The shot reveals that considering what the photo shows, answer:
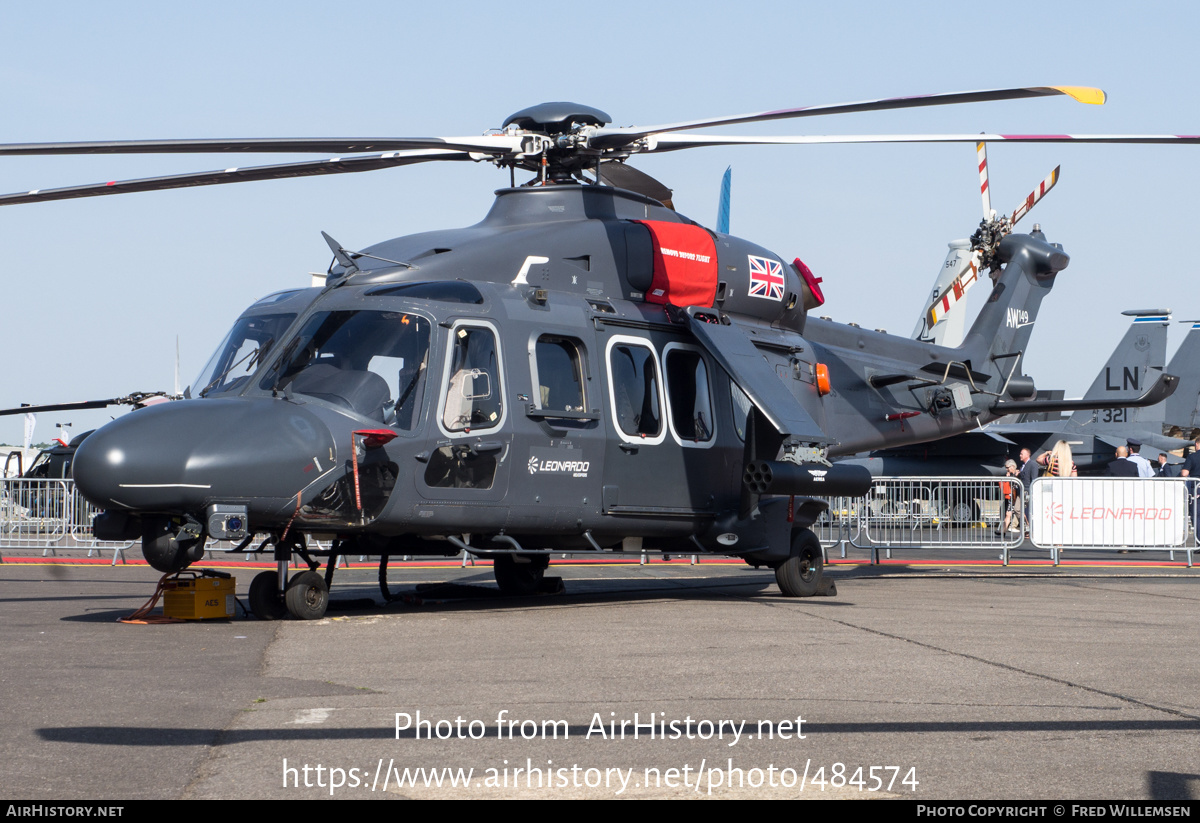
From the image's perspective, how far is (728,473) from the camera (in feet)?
36.9

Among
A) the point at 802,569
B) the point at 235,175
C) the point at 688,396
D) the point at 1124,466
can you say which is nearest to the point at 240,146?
the point at 235,175

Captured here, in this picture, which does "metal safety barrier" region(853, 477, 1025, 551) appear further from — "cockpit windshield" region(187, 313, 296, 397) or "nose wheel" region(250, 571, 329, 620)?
"cockpit windshield" region(187, 313, 296, 397)

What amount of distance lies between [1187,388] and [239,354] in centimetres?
3460

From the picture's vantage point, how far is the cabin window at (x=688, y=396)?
35.6 ft

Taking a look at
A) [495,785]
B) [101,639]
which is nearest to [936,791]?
[495,785]

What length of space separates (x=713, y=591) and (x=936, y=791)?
8.69 metres

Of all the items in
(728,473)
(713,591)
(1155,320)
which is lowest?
(713,591)

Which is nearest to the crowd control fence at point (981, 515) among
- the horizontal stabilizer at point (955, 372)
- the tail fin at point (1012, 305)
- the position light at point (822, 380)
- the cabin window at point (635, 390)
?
the tail fin at point (1012, 305)

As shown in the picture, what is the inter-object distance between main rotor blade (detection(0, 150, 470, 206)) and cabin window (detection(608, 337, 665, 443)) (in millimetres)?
2203

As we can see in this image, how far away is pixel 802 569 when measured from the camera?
11656mm

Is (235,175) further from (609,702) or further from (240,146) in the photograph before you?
(609,702)

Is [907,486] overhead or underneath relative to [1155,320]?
underneath

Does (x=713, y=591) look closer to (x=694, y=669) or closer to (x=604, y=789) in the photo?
(x=694, y=669)

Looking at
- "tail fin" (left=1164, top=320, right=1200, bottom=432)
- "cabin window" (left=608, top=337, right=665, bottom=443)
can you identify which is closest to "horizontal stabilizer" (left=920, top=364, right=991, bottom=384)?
"cabin window" (left=608, top=337, right=665, bottom=443)
